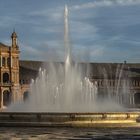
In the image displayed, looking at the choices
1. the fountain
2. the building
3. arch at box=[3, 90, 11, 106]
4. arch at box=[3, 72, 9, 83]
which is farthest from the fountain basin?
arch at box=[3, 72, 9, 83]

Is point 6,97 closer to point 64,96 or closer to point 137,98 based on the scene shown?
point 137,98

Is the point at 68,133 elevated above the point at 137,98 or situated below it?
below

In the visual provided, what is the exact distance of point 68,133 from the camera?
2731cm

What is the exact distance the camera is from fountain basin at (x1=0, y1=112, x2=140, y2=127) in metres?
30.2

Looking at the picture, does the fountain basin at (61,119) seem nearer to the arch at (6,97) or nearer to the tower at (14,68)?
the arch at (6,97)

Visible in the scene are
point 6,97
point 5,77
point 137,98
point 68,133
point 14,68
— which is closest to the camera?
point 68,133

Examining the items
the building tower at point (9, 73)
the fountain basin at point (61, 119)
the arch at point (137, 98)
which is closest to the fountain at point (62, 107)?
the fountain basin at point (61, 119)

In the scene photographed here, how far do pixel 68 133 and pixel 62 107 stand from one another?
30.9 ft

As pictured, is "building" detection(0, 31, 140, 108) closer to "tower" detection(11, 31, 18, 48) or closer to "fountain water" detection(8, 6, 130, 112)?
"tower" detection(11, 31, 18, 48)

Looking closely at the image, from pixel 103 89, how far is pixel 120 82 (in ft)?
20.1

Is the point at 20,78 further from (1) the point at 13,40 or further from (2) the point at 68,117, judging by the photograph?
(2) the point at 68,117

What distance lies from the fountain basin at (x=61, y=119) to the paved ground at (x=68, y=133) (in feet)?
2.06

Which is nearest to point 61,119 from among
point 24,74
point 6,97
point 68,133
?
point 68,133

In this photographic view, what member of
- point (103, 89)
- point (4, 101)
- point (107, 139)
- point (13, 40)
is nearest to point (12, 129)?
point (107, 139)
